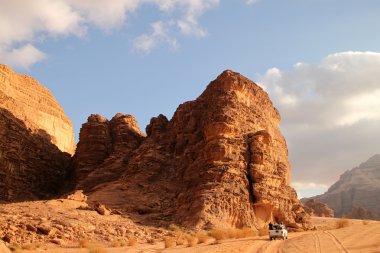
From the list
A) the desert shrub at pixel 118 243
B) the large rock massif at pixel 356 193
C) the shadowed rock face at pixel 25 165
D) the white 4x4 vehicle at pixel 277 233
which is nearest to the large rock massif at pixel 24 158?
the shadowed rock face at pixel 25 165

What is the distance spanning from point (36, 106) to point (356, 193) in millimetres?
77109

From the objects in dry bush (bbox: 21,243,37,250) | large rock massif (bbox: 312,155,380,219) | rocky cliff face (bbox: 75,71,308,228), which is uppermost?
large rock massif (bbox: 312,155,380,219)

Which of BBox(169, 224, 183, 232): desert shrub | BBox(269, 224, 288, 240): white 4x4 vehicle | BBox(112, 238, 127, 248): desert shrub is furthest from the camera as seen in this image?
BBox(169, 224, 183, 232): desert shrub

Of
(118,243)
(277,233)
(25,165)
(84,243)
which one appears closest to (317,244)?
(277,233)

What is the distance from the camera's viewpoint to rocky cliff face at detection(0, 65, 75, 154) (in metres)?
53.1

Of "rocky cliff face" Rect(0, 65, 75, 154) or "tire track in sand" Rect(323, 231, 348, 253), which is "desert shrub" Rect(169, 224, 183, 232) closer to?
"tire track in sand" Rect(323, 231, 348, 253)

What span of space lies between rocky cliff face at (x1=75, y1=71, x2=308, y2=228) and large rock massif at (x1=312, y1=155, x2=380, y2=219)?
54.5m

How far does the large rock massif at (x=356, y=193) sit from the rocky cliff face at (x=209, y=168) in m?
54.5

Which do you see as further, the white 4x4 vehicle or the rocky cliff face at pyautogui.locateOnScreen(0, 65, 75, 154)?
the rocky cliff face at pyautogui.locateOnScreen(0, 65, 75, 154)

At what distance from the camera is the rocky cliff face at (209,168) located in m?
33.0

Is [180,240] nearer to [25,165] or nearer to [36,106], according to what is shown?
[25,165]

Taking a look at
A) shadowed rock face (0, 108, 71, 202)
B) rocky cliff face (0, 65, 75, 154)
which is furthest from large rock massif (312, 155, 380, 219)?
shadowed rock face (0, 108, 71, 202)

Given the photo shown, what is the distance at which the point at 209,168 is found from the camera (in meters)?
35.0

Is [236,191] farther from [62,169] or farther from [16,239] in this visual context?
[62,169]
